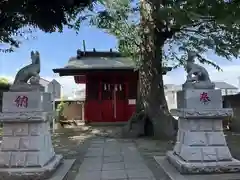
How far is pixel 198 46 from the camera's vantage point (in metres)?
13.2

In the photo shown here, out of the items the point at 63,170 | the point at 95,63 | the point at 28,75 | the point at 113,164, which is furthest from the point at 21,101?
the point at 95,63

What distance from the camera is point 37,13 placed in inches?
370

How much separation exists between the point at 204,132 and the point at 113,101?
41.0ft

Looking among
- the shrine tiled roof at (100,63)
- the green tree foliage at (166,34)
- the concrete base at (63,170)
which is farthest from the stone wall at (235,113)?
the concrete base at (63,170)

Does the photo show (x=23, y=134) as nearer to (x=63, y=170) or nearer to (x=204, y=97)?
(x=63, y=170)

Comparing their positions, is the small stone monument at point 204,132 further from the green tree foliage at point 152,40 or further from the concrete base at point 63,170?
the green tree foliage at point 152,40

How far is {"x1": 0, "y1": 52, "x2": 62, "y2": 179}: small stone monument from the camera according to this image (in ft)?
20.5

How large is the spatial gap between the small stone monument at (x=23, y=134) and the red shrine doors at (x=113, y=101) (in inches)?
480

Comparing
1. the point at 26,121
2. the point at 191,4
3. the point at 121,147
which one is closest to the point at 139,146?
the point at 121,147

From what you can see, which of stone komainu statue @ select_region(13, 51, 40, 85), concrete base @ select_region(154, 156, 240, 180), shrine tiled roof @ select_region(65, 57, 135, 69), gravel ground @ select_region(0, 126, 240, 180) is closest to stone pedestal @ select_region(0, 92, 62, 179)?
stone komainu statue @ select_region(13, 51, 40, 85)

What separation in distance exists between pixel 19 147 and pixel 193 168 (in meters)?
3.22

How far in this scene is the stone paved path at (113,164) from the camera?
6462mm

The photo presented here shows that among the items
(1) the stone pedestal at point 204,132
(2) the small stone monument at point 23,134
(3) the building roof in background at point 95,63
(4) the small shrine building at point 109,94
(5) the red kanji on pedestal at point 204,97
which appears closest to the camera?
(2) the small stone monument at point 23,134

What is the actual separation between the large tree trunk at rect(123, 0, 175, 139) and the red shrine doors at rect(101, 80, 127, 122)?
565 cm
